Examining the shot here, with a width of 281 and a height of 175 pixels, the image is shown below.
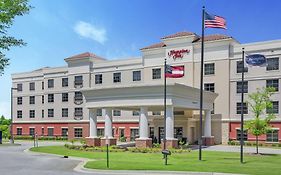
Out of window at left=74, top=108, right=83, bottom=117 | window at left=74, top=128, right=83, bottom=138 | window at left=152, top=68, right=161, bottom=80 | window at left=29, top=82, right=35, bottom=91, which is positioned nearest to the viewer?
window at left=152, top=68, right=161, bottom=80

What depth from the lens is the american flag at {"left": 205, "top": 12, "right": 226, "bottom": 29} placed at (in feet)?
92.6

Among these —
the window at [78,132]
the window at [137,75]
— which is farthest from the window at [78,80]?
the window at [137,75]

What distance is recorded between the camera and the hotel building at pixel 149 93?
4059cm

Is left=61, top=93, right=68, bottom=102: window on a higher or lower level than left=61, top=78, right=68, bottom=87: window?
lower

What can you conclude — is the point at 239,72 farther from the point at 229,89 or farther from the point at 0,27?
the point at 0,27

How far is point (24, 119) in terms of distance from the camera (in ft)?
243

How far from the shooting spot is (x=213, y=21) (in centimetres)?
2838

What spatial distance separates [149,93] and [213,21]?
12608mm

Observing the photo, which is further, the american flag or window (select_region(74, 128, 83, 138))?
window (select_region(74, 128, 83, 138))

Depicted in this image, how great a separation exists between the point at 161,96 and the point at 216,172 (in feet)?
61.1

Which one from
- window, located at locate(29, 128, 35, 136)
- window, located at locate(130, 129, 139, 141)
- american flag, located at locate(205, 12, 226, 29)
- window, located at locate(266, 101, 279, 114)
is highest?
american flag, located at locate(205, 12, 226, 29)

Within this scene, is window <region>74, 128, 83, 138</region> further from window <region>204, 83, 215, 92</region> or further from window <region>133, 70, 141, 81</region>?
window <region>204, 83, 215, 92</region>

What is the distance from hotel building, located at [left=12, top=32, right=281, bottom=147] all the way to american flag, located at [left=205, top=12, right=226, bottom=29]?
10094 mm

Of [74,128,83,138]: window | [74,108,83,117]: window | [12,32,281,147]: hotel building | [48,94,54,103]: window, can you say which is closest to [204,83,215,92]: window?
[12,32,281,147]: hotel building
